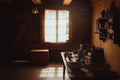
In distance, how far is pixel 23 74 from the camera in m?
7.87

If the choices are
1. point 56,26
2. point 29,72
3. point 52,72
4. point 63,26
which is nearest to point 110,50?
point 52,72

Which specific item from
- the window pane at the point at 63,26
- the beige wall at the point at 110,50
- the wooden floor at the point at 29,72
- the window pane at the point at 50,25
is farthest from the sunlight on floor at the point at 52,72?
the window pane at the point at 63,26

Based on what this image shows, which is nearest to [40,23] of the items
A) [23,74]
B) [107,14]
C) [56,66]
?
[56,66]

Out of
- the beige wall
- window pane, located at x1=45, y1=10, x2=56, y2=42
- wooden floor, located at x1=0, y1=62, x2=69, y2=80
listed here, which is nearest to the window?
window pane, located at x1=45, y1=10, x2=56, y2=42

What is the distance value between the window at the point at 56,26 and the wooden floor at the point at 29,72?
165 cm

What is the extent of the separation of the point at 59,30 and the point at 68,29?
0.45 m

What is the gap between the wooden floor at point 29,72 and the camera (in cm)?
738

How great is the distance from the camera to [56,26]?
10828 mm

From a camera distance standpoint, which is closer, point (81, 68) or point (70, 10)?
point (81, 68)

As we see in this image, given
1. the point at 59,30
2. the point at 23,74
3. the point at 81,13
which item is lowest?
the point at 23,74

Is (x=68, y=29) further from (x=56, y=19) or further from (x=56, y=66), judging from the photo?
(x=56, y=66)

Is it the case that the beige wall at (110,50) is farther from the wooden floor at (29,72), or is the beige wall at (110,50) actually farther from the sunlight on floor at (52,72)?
the sunlight on floor at (52,72)

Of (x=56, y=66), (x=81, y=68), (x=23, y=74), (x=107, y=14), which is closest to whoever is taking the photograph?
(x=81, y=68)

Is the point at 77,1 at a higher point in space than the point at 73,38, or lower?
higher
